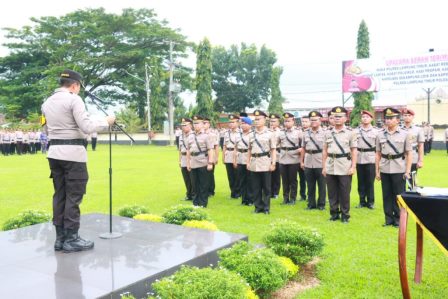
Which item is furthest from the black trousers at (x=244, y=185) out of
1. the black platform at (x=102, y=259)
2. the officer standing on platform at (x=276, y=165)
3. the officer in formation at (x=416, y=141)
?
the black platform at (x=102, y=259)

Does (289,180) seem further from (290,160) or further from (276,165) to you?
(276,165)

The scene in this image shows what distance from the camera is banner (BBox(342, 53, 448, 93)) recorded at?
70.4ft

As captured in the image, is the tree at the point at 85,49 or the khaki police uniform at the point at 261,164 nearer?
the khaki police uniform at the point at 261,164

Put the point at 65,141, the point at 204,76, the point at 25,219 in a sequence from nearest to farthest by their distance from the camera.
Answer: the point at 65,141, the point at 25,219, the point at 204,76

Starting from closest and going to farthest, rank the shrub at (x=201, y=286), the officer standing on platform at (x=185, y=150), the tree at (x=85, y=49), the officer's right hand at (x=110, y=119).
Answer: the shrub at (x=201, y=286) < the officer's right hand at (x=110, y=119) < the officer standing on platform at (x=185, y=150) < the tree at (x=85, y=49)

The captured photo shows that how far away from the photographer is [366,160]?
8.00m

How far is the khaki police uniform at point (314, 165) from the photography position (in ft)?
25.0

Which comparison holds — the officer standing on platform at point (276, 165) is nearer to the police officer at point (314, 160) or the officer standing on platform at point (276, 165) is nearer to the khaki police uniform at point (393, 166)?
the police officer at point (314, 160)

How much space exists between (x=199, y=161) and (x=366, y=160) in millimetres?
3137

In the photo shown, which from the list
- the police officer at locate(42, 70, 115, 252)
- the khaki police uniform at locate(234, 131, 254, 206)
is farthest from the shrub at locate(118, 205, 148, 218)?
the khaki police uniform at locate(234, 131, 254, 206)

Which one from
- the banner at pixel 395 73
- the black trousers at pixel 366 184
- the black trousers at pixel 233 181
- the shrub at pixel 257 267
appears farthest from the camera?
the banner at pixel 395 73

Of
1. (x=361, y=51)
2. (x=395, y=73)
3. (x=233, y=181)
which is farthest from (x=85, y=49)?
(x=233, y=181)

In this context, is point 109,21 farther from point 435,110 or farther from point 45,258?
point 45,258

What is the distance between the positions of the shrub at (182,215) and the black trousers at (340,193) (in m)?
2.20
